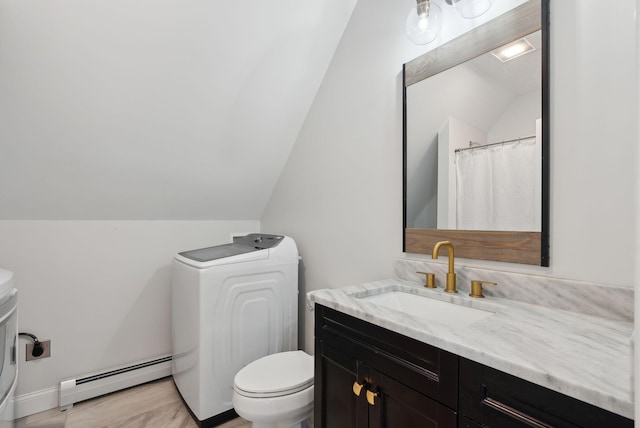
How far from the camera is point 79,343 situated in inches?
82.7

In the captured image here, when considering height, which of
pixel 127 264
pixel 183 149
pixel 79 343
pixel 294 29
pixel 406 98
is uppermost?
pixel 294 29

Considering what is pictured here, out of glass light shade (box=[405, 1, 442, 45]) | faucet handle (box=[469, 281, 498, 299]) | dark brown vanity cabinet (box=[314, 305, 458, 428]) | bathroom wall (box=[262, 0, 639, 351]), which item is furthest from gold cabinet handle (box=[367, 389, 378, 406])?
glass light shade (box=[405, 1, 442, 45])

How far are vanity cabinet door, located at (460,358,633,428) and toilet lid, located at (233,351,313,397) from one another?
0.91 m

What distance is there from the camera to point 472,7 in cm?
127

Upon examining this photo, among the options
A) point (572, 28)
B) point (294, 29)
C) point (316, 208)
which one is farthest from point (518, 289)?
point (294, 29)

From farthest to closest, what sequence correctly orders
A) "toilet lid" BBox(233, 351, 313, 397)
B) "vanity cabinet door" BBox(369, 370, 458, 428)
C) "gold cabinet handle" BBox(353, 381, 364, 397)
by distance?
"toilet lid" BBox(233, 351, 313, 397) → "gold cabinet handle" BBox(353, 381, 364, 397) → "vanity cabinet door" BBox(369, 370, 458, 428)

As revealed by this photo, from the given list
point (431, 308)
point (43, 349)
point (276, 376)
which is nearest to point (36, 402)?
point (43, 349)

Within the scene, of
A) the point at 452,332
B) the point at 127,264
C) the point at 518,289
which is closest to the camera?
the point at 452,332

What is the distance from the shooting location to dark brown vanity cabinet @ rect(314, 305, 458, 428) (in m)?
0.86

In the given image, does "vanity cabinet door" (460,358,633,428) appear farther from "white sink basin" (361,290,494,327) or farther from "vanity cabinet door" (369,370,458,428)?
"white sink basin" (361,290,494,327)

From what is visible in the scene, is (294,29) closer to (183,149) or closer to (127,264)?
(183,149)

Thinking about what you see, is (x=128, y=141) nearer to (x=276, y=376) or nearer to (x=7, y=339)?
(x=7, y=339)

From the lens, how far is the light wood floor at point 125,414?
1845 mm

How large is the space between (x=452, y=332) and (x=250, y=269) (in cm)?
135
